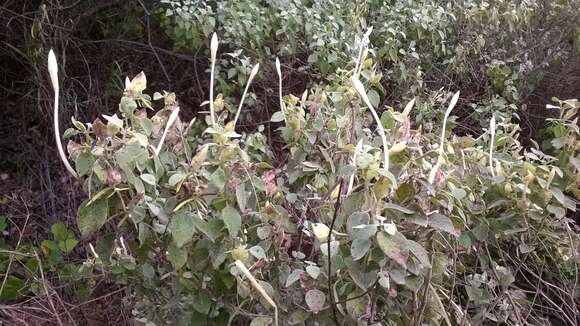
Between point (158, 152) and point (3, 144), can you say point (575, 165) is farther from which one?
point (3, 144)

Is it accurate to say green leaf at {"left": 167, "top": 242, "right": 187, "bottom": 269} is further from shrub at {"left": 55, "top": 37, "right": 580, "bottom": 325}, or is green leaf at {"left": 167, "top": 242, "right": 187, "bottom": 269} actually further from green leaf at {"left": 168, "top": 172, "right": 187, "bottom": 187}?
green leaf at {"left": 168, "top": 172, "right": 187, "bottom": 187}

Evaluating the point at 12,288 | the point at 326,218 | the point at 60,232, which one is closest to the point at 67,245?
the point at 60,232

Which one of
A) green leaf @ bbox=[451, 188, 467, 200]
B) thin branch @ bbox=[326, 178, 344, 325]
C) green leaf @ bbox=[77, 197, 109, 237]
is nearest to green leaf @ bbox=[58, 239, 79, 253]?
green leaf @ bbox=[77, 197, 109, 237]

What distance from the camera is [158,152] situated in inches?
53.5

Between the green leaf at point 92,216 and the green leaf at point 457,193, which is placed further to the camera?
the green leaf at point 457,193

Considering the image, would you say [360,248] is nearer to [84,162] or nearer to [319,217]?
[319,217]

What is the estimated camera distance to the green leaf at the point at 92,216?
1.23m

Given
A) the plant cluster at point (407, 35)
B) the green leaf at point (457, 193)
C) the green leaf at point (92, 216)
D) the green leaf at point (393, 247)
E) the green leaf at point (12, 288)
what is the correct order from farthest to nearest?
the plant cluster at point (407, 35), the green leaf at point (12, 288), the green leaf at point (457, 193), the green leaf at point (92, 216), the green leaf at point (393, 247)

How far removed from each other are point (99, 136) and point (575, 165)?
1.18 meters

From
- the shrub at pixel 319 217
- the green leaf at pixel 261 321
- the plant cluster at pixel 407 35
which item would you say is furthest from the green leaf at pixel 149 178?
the plant cluster at pixel 407 35

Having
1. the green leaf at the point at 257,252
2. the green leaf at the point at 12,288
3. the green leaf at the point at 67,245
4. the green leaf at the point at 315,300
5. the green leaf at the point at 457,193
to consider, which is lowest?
the green leaf at the point at 12,288

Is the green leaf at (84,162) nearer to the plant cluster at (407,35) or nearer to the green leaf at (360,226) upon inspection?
the green leaf at (360,226)

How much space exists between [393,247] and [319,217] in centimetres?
43

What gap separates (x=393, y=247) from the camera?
3.69 ft
